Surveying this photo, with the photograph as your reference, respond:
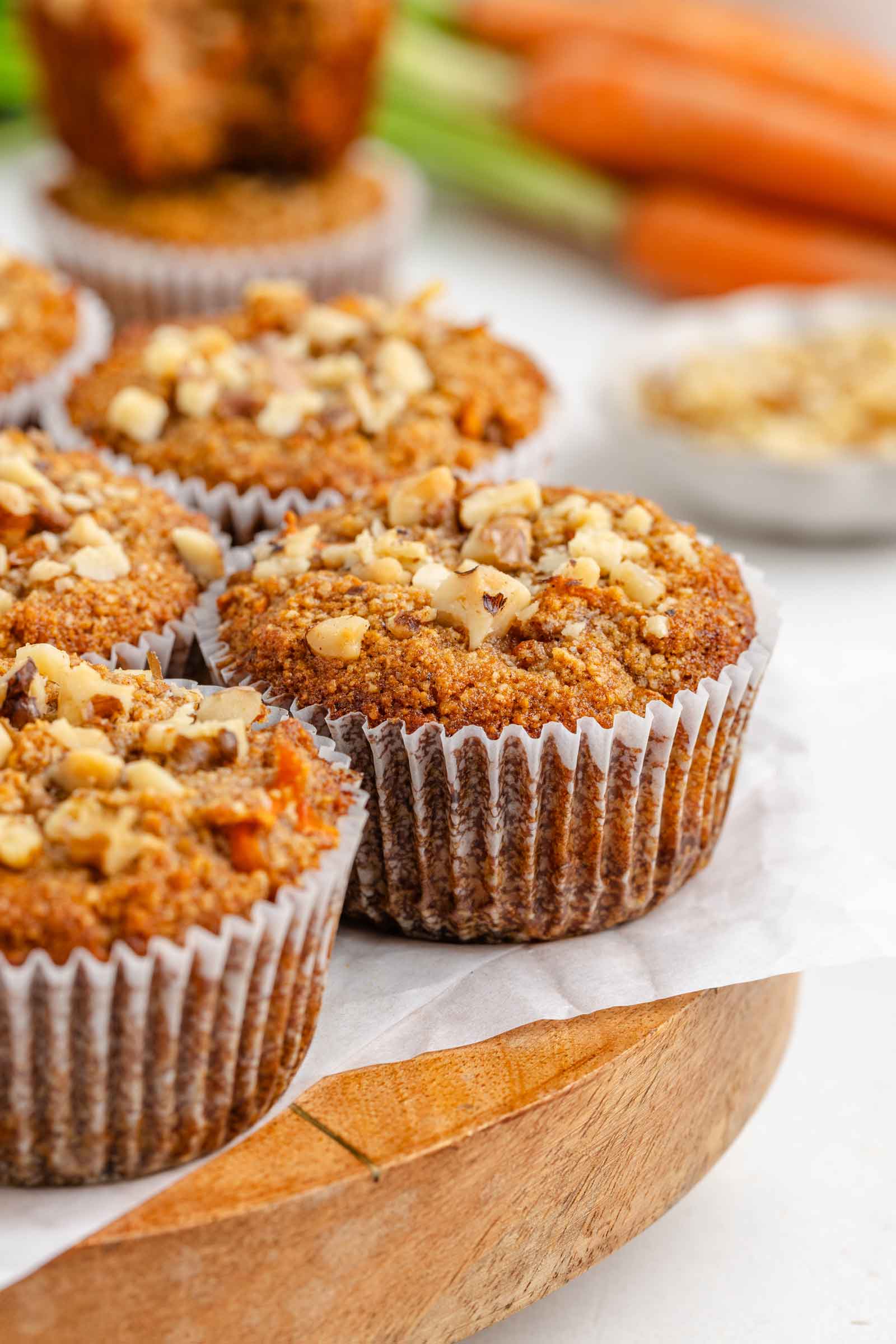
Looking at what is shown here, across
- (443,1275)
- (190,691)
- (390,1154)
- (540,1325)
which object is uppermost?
(190,691)

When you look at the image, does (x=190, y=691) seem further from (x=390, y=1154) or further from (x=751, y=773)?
(x=751, y=773)

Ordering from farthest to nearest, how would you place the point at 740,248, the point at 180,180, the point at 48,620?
the point at 740,248, the point at 180,180, the point at 48,620

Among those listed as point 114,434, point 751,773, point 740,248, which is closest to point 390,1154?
point 751,773

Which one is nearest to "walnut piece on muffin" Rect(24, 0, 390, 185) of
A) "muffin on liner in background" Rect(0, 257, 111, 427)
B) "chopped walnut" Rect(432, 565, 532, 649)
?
"muffin on liner in background" Rect(0, 257, 111, 427)

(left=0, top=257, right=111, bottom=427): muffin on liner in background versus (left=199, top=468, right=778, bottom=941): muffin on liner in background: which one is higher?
(left=199, top=468, right=778, bottom=941): muffin on liner in background

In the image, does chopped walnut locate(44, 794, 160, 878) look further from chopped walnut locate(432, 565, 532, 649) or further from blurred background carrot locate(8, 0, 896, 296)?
blurred background carrot locate(8, 0, 896, 296)

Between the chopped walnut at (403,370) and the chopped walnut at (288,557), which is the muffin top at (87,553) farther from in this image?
the chopped walnut at (403,370)

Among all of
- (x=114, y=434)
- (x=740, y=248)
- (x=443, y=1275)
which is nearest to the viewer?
(x=443, y=1275)
